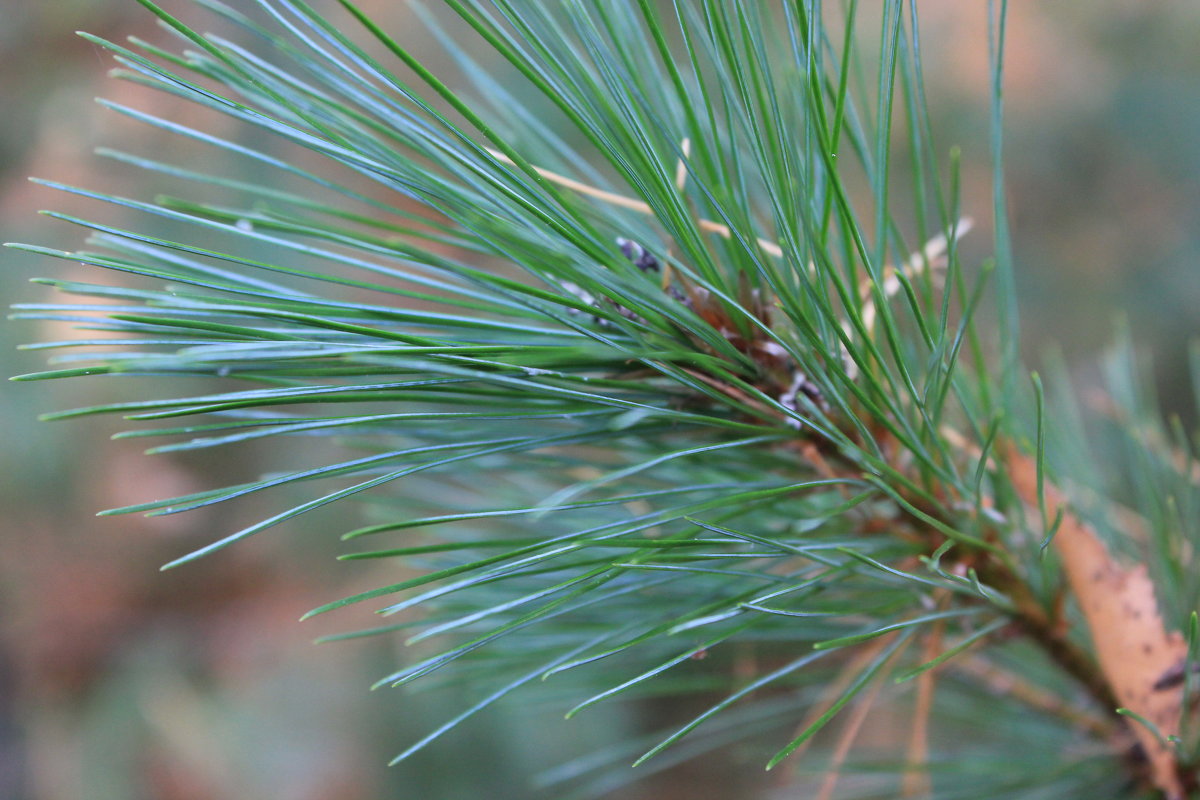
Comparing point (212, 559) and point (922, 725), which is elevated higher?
point (922, 725)

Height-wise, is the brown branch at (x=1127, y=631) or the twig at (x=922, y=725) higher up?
the brown branch at (x=1127, y=631)

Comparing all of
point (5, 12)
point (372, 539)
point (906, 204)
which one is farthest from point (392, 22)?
point (906, 204)

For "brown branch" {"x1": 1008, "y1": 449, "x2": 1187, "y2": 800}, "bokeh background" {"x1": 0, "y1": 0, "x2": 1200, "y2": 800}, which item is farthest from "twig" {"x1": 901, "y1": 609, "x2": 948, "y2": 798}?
"bokeh background" {"x1": 0, "y1": 0, "x2": 1200, "y2": 800}

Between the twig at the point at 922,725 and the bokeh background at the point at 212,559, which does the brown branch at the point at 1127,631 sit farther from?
the bokeh background at the point at 212,559

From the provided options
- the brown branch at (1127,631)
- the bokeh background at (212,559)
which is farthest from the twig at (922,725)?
the bokeh background at (212,559)

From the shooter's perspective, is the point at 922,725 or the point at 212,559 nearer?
the point at 922,725

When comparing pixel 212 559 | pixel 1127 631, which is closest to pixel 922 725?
pixel 1127 631

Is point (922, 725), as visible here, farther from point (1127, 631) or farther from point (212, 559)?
point (212, 559)

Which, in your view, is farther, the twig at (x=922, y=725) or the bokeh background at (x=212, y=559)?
the bokeh background at (x=212, y=559)
